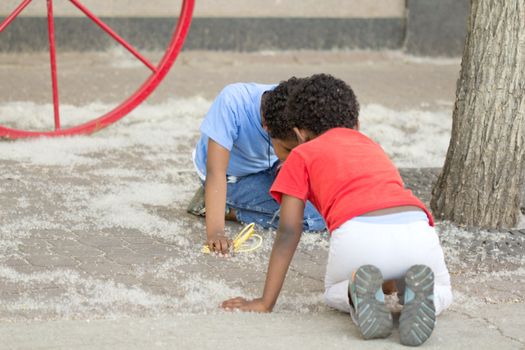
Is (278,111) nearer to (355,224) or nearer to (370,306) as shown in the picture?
(355,224)

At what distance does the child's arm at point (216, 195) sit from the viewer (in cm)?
382

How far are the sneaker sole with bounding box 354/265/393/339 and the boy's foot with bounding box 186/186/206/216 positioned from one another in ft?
4.85

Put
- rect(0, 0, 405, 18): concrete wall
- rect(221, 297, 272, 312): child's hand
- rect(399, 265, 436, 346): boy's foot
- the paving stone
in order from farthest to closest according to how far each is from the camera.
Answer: rect(0, 0, 405, 18): concrete wall, the paving stone, rect(221, 297, 272, 312): child's hand, rect(399, 265, 436, 346): boy's foot

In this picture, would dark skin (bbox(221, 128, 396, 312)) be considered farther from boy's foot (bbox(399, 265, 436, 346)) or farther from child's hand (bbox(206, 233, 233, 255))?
child's hand (bbox(206, 233, 233, 255))

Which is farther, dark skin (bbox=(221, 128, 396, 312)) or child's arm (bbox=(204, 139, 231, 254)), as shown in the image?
child's arm (bbox=(204, 139, 231, 254))

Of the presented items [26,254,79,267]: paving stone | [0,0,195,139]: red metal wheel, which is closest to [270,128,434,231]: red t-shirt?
[26,254,79,267]: paving stone

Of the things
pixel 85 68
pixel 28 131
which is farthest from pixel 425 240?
pixel 85 68

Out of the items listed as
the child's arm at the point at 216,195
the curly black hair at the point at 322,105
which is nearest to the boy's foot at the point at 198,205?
the child's arm at the point at 216,195

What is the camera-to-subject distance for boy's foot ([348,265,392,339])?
288 centimetres

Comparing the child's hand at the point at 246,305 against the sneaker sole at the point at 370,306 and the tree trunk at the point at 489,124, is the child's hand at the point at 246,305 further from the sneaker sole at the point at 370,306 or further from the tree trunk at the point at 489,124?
the tree trunk at the point at 489,124

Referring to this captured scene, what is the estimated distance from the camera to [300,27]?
301 inches

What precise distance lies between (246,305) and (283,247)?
23 cm

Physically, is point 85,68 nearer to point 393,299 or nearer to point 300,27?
point 300,27

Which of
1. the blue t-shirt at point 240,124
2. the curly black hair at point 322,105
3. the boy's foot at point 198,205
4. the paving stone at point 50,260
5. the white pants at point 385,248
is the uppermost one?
the curly black hair at point 322,105
